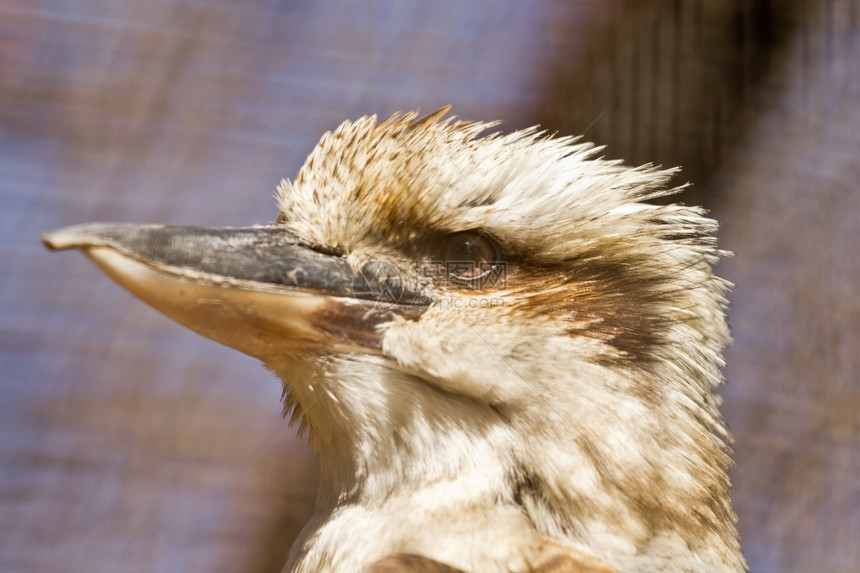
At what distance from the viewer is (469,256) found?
65 centimetres

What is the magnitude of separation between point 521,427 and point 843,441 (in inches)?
33.9

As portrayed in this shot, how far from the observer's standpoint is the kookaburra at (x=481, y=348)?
60 centimetres

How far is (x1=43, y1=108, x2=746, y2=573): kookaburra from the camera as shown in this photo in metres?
0.60

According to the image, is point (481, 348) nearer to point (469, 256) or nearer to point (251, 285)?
point (469, 256)

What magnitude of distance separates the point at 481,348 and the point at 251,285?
182 millimetres

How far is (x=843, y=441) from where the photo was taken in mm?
1254

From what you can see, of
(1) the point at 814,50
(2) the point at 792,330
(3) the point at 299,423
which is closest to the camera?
(3) the point at 299,423

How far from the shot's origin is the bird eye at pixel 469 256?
65 cm

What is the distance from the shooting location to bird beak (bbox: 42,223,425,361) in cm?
56

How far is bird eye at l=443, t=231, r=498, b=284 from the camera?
649 mm

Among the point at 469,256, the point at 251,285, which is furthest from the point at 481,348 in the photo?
the point at 251,285

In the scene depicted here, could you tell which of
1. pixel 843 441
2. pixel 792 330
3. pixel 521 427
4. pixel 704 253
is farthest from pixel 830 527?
pixel 521 427

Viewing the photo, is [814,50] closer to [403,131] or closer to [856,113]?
[856,113]

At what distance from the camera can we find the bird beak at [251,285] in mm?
563
